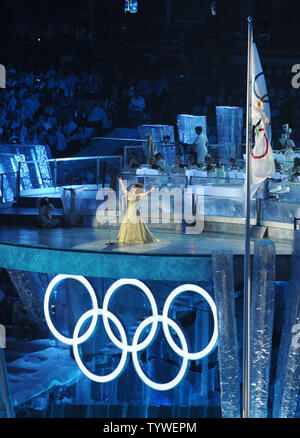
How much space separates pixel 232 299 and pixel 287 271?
1.12 metres

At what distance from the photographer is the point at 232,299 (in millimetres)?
16219

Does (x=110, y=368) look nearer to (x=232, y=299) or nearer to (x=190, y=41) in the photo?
(x=232, y=299)

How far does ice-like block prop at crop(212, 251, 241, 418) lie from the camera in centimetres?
1620

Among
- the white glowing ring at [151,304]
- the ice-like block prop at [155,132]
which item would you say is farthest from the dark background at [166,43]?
the white glowing ring at [151,304]

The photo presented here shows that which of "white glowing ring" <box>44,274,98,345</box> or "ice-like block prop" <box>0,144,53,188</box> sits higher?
"ice-like block prop" <box>0,144,53,188</box>

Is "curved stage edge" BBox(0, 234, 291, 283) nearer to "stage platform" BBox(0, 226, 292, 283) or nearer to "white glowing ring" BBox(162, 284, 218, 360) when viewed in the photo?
"stage platform" BBox(0, 226, 292, 283)

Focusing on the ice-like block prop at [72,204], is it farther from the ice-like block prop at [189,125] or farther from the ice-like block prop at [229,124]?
the ice-like block prop at [229,124]

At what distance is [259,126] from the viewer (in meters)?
14.8

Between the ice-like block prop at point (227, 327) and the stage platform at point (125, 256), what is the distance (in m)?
0.34

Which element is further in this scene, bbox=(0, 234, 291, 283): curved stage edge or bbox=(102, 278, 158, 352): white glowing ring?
bbox=(102, 278, 158, 352): white glowing ring

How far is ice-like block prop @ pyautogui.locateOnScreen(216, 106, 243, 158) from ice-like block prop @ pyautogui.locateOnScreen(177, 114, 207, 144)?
537 mm

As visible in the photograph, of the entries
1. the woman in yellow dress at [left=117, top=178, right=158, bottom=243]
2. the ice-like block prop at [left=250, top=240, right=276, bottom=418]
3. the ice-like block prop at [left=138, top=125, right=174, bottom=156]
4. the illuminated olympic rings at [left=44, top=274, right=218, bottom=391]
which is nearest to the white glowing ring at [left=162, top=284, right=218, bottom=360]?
the illuminated olympic rings at [left=44, top=274, right=218, bottom=391]

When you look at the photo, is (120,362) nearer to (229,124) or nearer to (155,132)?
(155,132)

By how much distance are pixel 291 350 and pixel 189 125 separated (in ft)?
34.6
